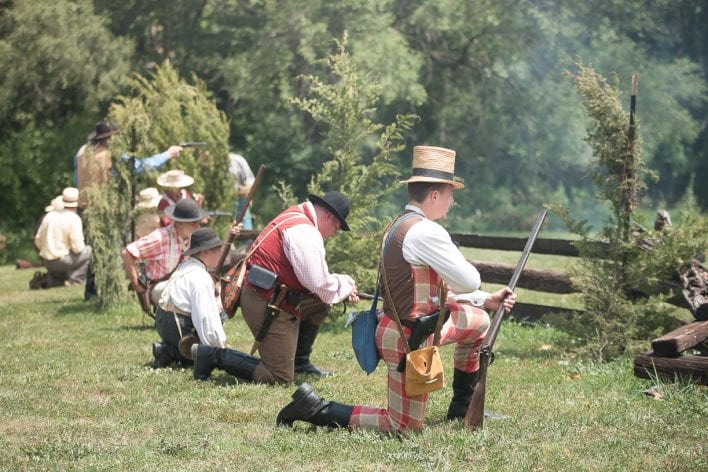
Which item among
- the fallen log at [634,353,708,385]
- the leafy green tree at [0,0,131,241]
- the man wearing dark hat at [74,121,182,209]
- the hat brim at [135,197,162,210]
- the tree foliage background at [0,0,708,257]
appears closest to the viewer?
the fallen log at [634,353,708,385]

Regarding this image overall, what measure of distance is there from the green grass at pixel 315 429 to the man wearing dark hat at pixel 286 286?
0.19 meters

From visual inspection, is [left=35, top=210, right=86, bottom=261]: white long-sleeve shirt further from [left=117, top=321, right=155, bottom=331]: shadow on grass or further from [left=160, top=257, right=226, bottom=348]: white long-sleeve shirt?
[left=160, top=257, right=226, bottom=348]: white long-sleeve shirt

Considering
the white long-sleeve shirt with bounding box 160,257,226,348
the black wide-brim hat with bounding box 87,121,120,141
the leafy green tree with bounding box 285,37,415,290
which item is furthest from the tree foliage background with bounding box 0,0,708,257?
the white long-sleeve shirt with bounding box 160,257,226,348

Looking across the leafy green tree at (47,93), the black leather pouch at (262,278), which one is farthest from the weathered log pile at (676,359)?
the leafy green tree at (47,93)

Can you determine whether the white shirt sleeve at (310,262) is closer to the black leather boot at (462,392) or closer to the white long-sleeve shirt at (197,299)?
the white long-sleeve shirt at (197,299)

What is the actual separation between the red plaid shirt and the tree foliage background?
410 inches

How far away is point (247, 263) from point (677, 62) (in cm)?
2426

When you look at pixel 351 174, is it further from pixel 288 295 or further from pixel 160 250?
pixel 288 295

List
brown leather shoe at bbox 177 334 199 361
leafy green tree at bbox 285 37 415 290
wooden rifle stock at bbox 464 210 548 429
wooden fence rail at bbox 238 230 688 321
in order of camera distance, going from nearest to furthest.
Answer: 1. wooden rifle stock at bbox 464 210 548 429
2. brown leather shoe at bbox 177 334 199 361
3. leafy green tree at bbox 285 37 415 290
4. wooden fence rail at bbox 238 230 688 321

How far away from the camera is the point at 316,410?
6355 millimetres

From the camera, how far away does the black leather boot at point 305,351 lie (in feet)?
28.4

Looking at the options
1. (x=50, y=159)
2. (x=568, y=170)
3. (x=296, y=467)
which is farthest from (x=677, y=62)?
(x=296, y=467)

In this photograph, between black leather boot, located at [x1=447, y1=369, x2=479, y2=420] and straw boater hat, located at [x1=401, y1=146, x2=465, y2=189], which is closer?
straw boater hat, located at [x1=401, y1=146, x2=465, y2=189]

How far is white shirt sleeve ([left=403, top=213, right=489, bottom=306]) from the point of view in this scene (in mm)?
5996
